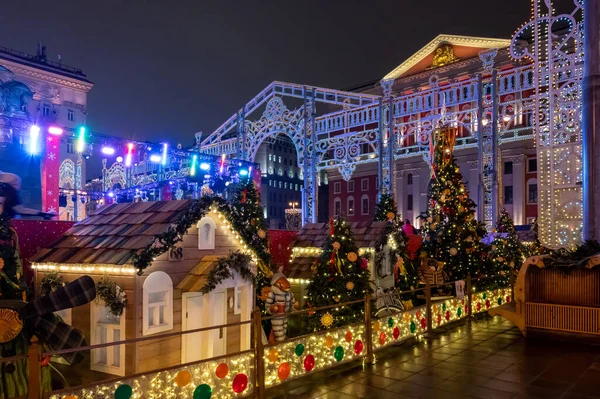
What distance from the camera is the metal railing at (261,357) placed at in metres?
4.75

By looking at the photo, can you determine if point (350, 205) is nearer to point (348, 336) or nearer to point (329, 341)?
point (348, 336)

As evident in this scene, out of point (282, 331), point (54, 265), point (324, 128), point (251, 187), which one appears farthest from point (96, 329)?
point (324, 128)

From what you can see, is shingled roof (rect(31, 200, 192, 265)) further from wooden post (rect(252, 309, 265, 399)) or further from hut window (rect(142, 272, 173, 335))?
wooden post (rect(252, 309, 265, 399))

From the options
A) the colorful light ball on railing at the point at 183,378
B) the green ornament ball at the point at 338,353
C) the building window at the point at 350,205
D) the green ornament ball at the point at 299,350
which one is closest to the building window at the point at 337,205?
the building window at the point at 350,205

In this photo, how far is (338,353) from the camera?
7973mm

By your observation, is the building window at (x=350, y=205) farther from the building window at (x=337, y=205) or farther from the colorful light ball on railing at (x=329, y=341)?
the colorful light ball on railing at (x=329, y=341)

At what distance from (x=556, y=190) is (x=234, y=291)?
11.9 meters

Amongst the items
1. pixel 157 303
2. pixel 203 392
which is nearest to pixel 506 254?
pixel 157 303

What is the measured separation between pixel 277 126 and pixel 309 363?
29571 millimetres

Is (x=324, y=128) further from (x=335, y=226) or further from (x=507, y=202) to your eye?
(x=335, y=226)

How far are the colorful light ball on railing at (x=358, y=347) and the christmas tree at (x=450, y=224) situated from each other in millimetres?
8487

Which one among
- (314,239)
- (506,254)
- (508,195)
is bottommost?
(506,254)

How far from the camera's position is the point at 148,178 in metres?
44.6

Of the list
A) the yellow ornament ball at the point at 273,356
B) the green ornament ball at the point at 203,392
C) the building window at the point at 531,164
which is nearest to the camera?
the green ornament ball at the point at 203,392
